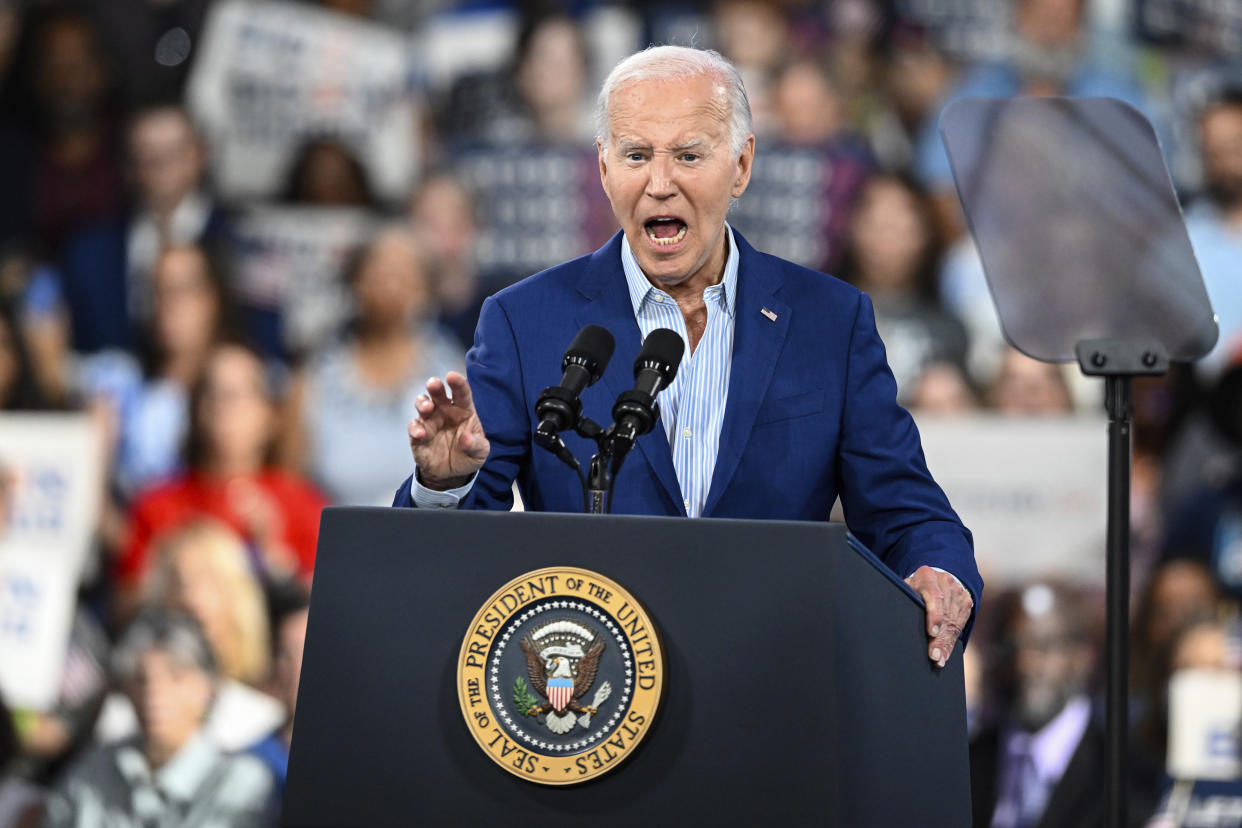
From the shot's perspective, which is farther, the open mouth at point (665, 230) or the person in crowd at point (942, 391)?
the person in crowd at point (942, 391)

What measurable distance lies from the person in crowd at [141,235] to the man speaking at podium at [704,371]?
13.2 feet

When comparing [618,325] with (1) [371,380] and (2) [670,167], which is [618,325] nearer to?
(2) [670,167]

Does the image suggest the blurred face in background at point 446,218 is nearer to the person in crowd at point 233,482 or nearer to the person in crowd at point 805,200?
the person in crowd at point 233,482

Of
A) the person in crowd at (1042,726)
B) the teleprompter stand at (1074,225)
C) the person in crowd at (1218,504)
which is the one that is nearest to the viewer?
the teleprompter stand at (1074,225)

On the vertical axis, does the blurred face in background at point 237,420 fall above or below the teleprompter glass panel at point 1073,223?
below

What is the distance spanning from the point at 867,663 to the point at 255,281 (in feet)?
15.0

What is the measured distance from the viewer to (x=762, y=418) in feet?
6.38

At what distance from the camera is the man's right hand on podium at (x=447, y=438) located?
1.60 meters

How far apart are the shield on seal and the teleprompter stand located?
1.04 metres

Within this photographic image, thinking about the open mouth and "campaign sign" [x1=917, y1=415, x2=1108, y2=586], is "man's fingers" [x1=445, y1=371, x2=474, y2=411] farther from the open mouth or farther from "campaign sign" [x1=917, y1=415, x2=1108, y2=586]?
"campaign sign" [x1=917, y1=415, x2=1108, y2=586]

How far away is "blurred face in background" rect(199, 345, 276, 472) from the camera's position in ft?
18.1

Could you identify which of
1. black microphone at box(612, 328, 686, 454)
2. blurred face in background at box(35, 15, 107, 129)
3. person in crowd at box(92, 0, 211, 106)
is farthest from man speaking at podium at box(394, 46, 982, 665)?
blurred face in background at box(35, 15, 107, 129)

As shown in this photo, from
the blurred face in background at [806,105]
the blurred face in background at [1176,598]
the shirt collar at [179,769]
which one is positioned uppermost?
the blurred face in background at [806,105]

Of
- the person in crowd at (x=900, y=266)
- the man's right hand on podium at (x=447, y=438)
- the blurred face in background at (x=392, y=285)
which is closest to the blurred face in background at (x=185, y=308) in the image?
the blurred face in background at (x=392, y=285)
